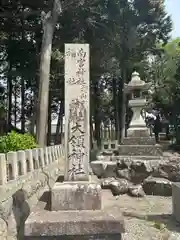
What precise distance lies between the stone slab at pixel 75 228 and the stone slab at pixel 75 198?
274 mm

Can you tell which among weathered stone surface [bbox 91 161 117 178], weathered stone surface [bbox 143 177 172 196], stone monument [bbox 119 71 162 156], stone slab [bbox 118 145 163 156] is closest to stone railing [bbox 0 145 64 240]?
weathered stone surface [bbox 91 161 117 178]

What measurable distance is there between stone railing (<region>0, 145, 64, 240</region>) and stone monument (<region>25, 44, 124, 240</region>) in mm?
483

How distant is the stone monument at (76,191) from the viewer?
137 inches

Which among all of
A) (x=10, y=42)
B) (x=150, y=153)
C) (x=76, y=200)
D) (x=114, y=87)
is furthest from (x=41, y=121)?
(x=114, y=87)

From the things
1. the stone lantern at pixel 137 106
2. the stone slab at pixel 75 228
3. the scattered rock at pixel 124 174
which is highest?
the stone lantern at pixel 137 106

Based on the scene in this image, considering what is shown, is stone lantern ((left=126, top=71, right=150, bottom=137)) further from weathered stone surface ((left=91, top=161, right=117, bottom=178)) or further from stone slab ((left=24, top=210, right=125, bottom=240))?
stone slab ((left=24, top=210, right=125, bottom=240))

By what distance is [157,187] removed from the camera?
8.34m

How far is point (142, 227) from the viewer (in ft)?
16.9

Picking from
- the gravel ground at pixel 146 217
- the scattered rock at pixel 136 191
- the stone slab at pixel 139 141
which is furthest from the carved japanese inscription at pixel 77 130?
the stone slab at pixel 139 141

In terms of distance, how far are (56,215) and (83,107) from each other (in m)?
1.39

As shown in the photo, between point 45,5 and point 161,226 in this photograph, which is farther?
point 45,5

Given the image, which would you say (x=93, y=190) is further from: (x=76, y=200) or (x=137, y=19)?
(x=137, y=19)

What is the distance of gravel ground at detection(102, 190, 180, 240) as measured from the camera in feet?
15.4

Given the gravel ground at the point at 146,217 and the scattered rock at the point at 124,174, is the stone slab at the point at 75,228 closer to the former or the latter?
the gravel ground at the point at 146,217
